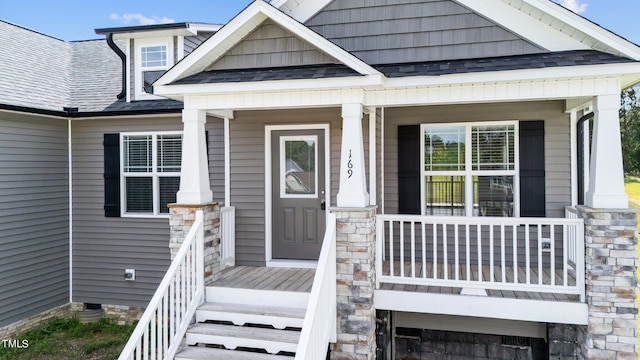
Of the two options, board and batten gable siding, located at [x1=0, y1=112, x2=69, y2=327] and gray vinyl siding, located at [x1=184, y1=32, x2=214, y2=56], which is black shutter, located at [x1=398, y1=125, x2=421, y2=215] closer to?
gray vinyl siding, located at [x1=184, y1=32, x2=214, y2=56]

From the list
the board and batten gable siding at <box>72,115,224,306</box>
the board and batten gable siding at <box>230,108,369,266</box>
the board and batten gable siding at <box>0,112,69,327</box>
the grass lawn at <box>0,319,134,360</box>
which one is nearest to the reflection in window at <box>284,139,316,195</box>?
the board and batten gable siding at <box>230,108,369,266</box>

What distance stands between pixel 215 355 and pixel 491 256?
3129 mm

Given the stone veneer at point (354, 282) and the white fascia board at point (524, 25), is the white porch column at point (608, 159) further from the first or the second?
the stone veneer at point (354, 282)

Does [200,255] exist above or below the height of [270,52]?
below

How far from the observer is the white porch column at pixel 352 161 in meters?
4.77

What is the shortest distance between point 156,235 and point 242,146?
229cm

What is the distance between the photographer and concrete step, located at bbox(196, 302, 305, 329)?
4621 mm

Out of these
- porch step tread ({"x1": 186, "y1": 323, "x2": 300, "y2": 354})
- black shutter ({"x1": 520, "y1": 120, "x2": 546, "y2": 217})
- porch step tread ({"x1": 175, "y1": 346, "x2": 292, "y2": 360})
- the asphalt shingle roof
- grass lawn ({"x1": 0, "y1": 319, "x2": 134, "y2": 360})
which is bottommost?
grass lawn ({"x1": 0, "y1": 319, "x2": 134, "y2": 360})

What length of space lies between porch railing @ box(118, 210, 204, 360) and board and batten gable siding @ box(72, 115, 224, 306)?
248 centimetres

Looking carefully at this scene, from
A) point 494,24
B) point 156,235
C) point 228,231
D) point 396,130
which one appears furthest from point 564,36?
point 156,235

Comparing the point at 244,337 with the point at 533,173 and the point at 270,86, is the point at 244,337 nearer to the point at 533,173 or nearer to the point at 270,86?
the point at 270,86

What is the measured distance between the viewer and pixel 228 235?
6418 millimetres

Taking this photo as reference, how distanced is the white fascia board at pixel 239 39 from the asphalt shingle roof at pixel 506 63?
2.74ft

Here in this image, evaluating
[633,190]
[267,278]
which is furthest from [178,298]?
[633,190]
